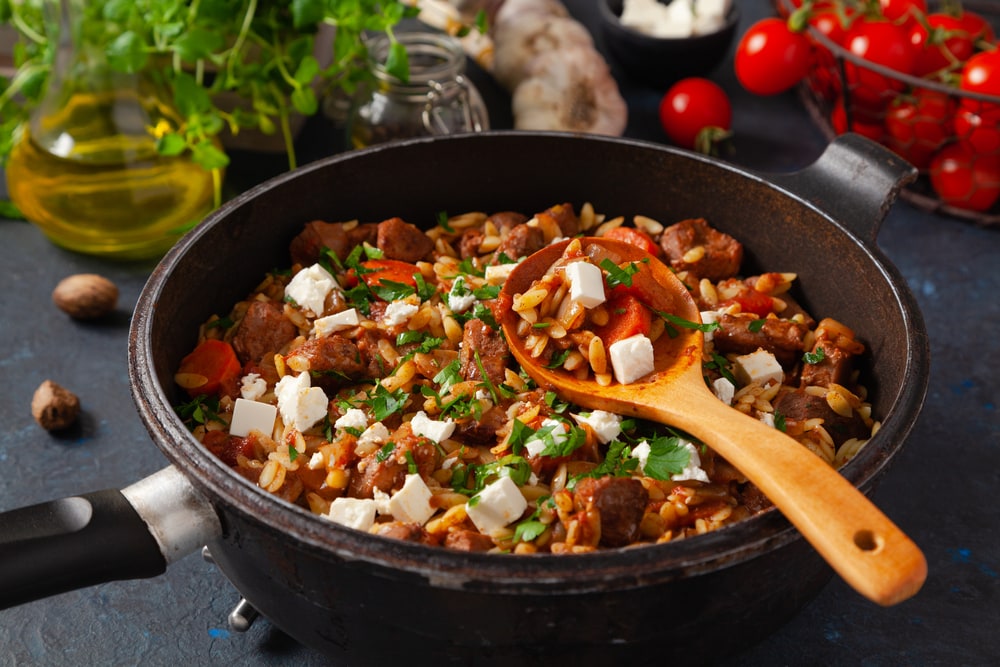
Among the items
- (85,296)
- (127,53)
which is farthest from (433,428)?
(127,53)

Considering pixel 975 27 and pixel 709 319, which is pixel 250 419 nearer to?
pixel 709 319

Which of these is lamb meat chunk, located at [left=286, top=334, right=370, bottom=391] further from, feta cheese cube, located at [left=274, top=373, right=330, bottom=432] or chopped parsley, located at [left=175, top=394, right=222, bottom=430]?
chopped parsley, located at [left=175, top=394, right=222, bottom=430]

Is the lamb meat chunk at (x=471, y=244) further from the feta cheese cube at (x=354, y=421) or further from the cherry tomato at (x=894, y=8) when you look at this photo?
the cherry tomato at (x=894, y=8)

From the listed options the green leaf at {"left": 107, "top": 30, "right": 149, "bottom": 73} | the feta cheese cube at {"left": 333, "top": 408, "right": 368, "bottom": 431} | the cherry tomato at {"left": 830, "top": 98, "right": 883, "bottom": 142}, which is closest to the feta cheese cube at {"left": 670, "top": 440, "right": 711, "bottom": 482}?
the feta cheese cube at {"left": 333, "top": 408, "right": 368, "bottom": 431}

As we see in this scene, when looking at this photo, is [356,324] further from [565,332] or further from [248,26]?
[248,26]

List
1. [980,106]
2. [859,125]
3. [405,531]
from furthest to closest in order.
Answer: [859,125] < [980,106] < [405,531]
